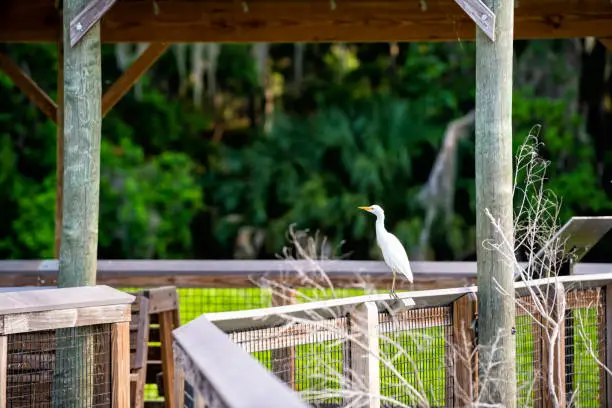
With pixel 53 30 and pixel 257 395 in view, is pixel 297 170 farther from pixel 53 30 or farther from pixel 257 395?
pixel 257 395

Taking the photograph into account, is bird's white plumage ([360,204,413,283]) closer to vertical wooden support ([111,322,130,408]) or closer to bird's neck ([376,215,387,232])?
bird's neck ([376,215,387,232])

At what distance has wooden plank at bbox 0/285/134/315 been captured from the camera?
448cm

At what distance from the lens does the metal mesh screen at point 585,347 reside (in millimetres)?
5648

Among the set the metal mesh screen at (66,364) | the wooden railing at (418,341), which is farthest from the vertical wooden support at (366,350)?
the metal mesh screen at (66,364)

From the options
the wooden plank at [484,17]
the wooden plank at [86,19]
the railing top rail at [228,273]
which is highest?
the wooden plank at [86,19]

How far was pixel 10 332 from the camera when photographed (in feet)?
14.5

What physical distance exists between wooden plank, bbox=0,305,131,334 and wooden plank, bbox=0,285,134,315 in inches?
0.9

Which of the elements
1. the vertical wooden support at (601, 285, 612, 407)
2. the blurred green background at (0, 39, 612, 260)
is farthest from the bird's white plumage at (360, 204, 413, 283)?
the blurred green background at (0, 39, 612, 260)

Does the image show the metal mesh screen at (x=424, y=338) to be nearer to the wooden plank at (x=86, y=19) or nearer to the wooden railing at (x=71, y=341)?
the wooden railing at (x=71, y=341)

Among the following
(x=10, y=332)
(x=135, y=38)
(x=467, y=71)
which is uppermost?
(x=467, y=71)

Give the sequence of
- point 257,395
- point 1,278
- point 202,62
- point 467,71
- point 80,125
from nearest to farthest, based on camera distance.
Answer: point 257,395, point 80,125, point 1,278, point 467,71, point 202,62

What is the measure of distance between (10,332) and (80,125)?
5.61 feet

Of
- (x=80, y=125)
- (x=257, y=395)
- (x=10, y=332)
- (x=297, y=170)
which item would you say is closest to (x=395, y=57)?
(x=297, y=170)

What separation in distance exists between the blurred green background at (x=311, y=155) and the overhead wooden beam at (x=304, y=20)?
8.98 meters
